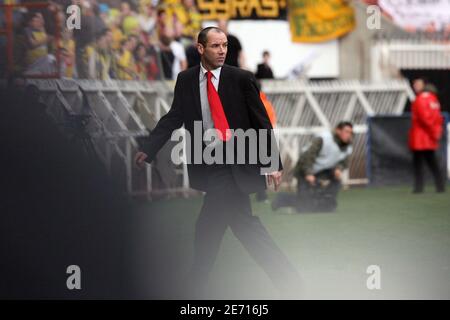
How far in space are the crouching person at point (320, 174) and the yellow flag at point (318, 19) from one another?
9.06m

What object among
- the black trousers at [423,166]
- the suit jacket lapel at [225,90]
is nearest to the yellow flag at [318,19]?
the black trousers at [423,166]

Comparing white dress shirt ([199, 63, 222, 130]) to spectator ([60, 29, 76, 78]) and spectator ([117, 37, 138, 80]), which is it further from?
spectator ([117, 37, 138, 80])

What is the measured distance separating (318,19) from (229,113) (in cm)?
1565

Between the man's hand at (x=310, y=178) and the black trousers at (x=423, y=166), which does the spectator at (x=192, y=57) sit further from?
the black trousers at (x=423, y=166)

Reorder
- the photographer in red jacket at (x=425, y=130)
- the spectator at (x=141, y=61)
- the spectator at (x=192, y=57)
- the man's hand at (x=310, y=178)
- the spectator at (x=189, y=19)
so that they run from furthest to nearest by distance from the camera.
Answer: the spectator at (x=189, y=19) → the photographer in red jacket at (x=425, y=130) → the spectator at (x=192, y=57) → the man's hand at (x=310, y=178) → the spectator at (x=141, y=61)

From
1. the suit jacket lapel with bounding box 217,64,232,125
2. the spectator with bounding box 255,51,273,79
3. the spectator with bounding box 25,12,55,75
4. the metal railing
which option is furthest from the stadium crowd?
the spectator with bounding box 255,51,273,79

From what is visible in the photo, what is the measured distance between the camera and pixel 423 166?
16.6 metres

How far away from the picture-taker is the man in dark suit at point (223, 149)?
7.00 m

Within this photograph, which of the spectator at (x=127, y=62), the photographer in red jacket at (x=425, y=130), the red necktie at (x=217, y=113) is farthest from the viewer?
the photographer in red jacket at (x=425, y=130)

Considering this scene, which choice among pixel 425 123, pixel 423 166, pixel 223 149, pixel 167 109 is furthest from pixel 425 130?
pixel 223 149

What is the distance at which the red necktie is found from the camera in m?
Result: 6.99

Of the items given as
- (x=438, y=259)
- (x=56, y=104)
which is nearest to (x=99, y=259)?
(x=56, y=104)

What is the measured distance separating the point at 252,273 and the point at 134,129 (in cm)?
317
